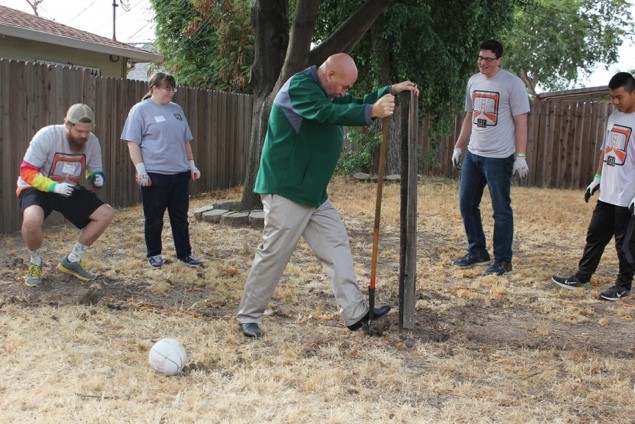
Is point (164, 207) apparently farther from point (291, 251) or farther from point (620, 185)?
point (620, 185)

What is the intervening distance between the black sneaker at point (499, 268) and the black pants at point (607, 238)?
2.20 feet

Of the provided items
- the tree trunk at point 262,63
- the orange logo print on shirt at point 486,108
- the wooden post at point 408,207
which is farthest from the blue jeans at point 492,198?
the tree trunk at point 262,63

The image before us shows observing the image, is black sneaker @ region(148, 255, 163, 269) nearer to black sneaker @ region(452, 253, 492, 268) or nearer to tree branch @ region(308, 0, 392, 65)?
black sneaker @ region(452, 253, 492, 268)

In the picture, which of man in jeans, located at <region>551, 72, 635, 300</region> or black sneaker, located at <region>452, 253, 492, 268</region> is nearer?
man in jeans, located at <region>551, 72, 635, 300</region>

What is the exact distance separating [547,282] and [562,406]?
3.05 m

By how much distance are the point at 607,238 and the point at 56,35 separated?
39.1ft

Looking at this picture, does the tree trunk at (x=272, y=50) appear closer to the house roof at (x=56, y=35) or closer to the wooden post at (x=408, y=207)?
the wooden post at (x=408, y=207)

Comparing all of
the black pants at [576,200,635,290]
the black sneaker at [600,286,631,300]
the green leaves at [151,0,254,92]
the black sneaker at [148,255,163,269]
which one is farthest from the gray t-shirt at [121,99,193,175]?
the green leaves at [151,0,254,92]

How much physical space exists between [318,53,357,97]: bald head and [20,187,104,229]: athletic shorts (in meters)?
2.63

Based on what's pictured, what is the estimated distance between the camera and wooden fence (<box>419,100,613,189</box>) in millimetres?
16812

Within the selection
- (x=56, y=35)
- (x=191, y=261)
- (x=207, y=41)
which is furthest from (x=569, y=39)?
(x=191, y=261)

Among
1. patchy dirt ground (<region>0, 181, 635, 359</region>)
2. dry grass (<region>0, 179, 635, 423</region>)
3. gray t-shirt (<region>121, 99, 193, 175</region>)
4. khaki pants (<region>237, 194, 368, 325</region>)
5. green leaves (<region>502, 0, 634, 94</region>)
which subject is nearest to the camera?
dry grass (<region>0, 179, 635, 423</region>)

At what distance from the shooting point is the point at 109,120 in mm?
10203

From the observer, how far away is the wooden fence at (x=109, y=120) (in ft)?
26.8
